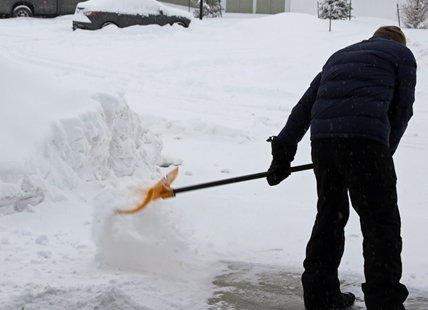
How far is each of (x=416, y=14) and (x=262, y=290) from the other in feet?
65.6

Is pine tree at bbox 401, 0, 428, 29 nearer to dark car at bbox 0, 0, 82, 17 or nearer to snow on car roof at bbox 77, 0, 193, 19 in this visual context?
snow on car roof at bbox 77, 0, 193, 19

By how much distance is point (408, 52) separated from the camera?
304cm

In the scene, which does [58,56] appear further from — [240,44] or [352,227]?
[352,227]

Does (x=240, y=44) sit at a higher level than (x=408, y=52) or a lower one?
lower

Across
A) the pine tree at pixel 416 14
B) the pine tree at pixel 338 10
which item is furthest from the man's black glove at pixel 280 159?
the pine tree at pixel 338 10

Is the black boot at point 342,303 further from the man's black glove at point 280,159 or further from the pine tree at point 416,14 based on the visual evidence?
the pine tree at point 416,14

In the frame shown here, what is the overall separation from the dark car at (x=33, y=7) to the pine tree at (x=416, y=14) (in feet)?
42.5

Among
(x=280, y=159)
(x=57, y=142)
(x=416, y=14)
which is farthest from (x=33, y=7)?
(x=280, y=159)

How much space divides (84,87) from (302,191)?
8.22ft

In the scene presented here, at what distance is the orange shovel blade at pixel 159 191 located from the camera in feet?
11.9

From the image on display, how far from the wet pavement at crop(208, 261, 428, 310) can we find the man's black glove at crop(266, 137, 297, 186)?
679mm

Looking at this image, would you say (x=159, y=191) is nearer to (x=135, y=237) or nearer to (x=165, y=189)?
(x=165, y=189)

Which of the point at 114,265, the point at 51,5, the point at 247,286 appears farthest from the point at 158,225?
the point at 51,5

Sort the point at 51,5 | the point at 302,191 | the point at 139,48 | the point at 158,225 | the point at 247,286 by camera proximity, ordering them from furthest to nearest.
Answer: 1. the point at 51,5
2. the point at 139,48
3. the point at 302,191
4. the point at 158,225
5. the point at 247,286
